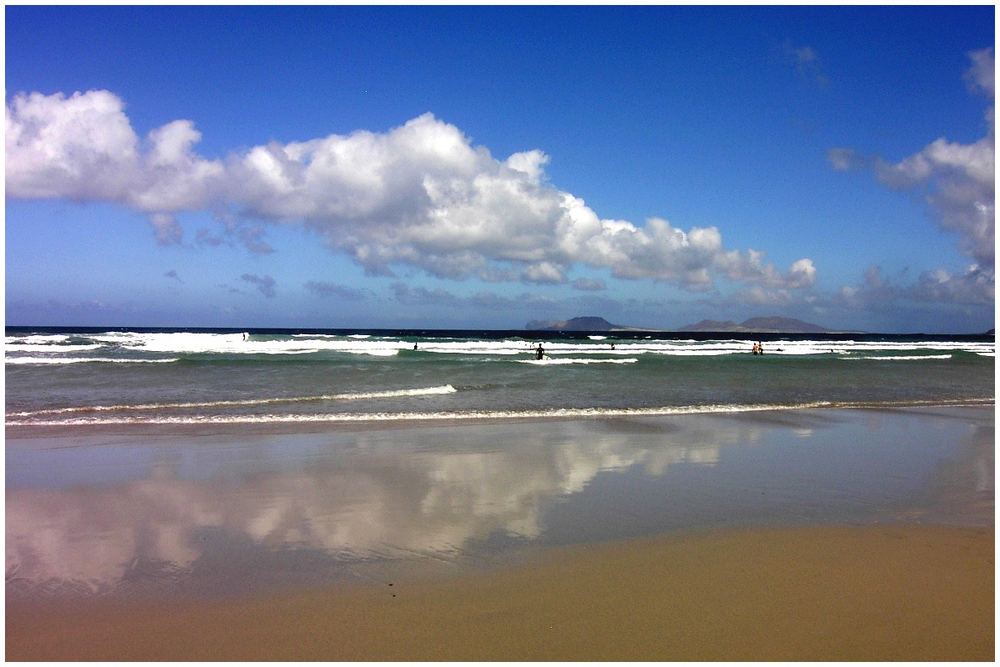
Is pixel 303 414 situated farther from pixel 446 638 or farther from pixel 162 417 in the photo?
pixel 446 638

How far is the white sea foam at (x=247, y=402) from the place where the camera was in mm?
14764

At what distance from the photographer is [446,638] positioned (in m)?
4.08

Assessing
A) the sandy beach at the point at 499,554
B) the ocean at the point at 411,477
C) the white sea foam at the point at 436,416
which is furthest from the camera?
the white sea foam at the point at 436,416

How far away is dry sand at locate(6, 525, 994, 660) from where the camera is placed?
3.96 m

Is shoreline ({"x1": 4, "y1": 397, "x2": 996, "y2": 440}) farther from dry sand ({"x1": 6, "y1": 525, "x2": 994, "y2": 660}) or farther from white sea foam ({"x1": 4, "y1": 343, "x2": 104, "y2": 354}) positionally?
white sea foam ({"x1": 4, "y1": 343, "x2": 104, "y2": 354})

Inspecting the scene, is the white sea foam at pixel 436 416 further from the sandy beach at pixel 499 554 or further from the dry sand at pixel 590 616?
the dry sand at pixel 590 616

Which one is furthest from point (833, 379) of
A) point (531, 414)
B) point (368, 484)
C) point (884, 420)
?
point (368, 484)

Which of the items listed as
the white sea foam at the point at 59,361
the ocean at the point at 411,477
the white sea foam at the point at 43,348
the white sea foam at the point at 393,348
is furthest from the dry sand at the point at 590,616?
the white sea foam at the point at 43,348

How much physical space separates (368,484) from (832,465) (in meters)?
6.16

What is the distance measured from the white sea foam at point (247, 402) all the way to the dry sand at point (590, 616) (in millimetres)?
11608

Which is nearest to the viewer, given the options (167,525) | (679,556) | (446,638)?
(446,638)

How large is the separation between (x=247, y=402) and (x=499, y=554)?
1246cm

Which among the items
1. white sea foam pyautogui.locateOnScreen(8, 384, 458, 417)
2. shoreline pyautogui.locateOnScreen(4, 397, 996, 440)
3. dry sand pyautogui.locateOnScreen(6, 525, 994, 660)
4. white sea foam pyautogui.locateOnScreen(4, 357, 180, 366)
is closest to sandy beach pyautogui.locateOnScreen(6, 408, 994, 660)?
dry sand pyautogui.locateOnScreen(6, 525, 994, 660)

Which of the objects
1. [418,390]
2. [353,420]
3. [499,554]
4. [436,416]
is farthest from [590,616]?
[418,390]
